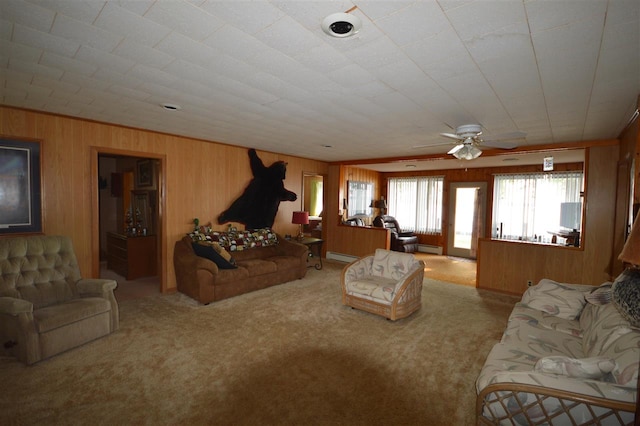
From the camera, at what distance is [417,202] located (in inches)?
364

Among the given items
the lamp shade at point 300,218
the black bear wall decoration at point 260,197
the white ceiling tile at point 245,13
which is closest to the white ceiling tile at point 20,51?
the white ceiling tile at point 245,13

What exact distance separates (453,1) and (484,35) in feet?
1.39

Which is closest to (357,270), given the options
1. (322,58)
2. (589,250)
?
(322,58)

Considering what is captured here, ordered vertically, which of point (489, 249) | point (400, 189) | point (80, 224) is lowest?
point (489, 249)

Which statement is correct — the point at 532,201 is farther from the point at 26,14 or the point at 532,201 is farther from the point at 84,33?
the point at 26,14

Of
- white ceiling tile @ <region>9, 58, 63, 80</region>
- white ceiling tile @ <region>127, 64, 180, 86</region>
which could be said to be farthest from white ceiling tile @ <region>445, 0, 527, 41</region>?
white ceiling tile @ <region>9, 58, 63, 80</region>

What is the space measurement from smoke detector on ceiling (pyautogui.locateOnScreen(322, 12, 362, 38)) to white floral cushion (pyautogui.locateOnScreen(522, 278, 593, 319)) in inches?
122

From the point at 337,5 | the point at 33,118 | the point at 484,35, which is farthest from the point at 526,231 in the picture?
the point at 33,118

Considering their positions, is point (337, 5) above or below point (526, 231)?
above

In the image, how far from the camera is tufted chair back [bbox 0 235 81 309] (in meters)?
2.99

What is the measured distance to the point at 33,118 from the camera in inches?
139

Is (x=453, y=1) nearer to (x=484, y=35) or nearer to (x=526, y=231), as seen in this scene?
(x=484, y=35)

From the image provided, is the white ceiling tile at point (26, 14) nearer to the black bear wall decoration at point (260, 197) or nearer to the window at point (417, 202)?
the black bear wall decoration at point (260, 197)

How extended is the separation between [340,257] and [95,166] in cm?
526
